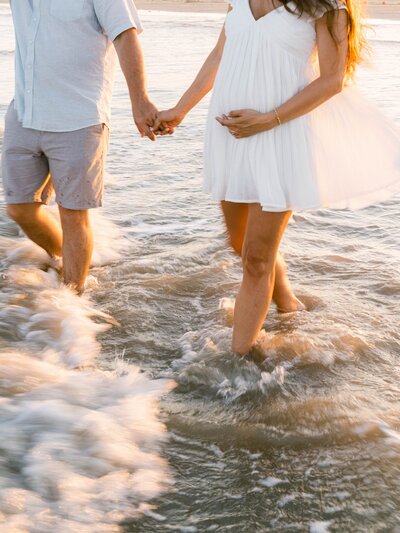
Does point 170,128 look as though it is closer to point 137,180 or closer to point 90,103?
point 90,103

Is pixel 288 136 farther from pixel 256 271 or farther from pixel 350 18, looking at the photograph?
pixel 256 271

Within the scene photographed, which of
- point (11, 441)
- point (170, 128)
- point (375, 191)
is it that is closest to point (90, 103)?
point (170, 128)

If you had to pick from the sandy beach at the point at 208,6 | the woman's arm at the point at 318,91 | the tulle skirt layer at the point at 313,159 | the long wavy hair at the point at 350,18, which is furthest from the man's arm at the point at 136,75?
the sandy beach at the point at 208,6

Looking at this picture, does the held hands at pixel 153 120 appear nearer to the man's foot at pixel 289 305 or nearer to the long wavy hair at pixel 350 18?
the long wavy hair at pixel 350 18

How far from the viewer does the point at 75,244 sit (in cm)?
442

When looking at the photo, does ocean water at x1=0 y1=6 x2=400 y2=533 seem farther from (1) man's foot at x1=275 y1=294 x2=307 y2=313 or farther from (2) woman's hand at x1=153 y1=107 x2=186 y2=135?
(2) woman's hand at x1=153 y1=107 x2=186 y2=135

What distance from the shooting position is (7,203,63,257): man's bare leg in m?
4.47

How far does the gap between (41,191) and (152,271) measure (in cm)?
100

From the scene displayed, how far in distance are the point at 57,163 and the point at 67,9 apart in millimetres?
778

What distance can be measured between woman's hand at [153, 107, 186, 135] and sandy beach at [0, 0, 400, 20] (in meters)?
23.3

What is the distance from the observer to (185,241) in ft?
18.9

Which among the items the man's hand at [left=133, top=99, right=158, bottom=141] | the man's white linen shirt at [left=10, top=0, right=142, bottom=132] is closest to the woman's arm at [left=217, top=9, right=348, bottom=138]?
the man's hand at [left=133, top=99, right=158, bottom=141]

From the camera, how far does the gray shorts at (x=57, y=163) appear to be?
4.12 m

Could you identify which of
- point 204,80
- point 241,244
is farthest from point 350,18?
point 241,244
